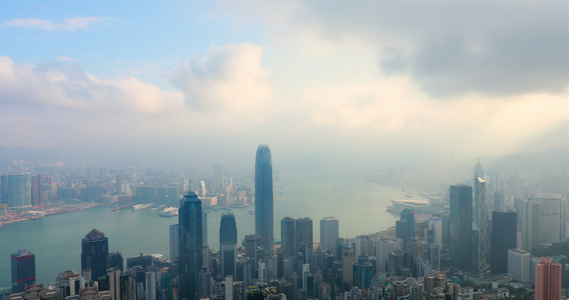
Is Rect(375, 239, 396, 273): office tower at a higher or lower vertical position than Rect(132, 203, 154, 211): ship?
lower

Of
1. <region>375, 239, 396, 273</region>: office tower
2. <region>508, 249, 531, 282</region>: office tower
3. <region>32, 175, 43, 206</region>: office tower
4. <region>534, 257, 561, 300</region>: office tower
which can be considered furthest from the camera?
<region>32, 175, 43, 206</region>: office tower

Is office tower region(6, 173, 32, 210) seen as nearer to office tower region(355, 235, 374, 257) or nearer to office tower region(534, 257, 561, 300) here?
office tower region(355, 235, 374, 257)

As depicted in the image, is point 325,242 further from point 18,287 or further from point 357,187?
point 357,187

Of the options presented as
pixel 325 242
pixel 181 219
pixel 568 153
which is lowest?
pixel 325 242

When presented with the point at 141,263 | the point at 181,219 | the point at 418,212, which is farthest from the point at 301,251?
the point at 418,212

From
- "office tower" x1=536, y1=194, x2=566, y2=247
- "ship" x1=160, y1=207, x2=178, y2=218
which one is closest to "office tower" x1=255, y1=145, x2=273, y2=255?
"ship" x1=160, y1=207, x2=178, y2=218

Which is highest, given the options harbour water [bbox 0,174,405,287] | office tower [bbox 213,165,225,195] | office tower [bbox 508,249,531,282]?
office tower [bbox 213,165,225,195]

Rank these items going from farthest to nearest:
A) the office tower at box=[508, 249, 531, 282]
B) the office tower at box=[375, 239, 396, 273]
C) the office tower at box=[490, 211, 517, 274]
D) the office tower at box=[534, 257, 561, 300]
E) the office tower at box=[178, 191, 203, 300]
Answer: the office tower at box=[490, 211, 517, 274] < the office tower at box=[375, 239, 396, 273] < the office tower at box=[508, 249, 531, 282] < the office tower at box=[178, 191, 203, 300] < the office tower at box=[534, 257, 561, 300]

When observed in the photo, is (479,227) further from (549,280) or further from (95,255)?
(95,255)
